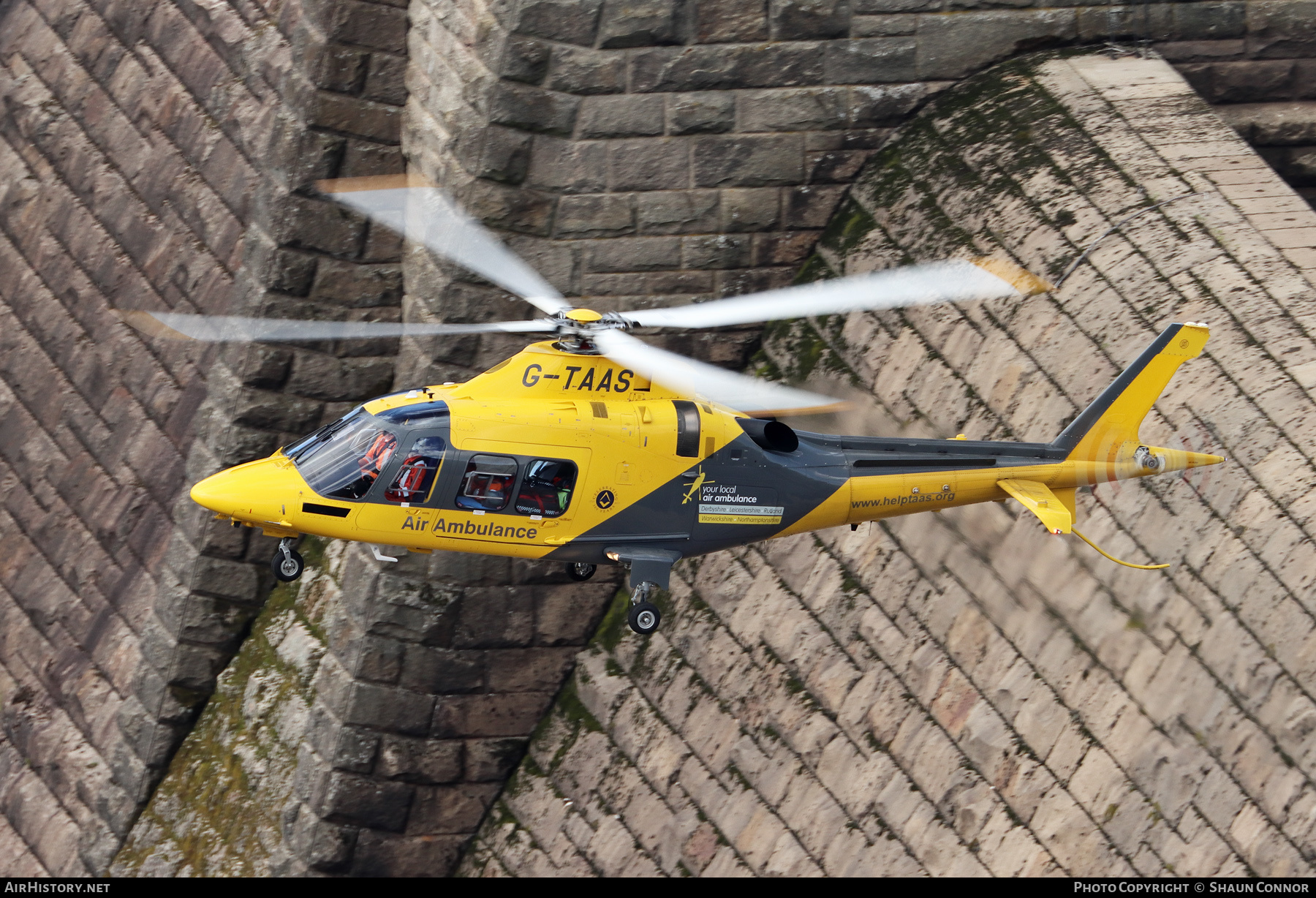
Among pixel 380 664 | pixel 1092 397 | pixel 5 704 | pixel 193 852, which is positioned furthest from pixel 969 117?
pixel 5 704

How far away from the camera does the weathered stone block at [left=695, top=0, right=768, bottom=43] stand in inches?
589

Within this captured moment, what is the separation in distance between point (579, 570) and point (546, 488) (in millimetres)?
1573

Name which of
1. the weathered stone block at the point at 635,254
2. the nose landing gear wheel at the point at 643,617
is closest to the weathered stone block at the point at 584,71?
the weathered stone block at the point at 635,254

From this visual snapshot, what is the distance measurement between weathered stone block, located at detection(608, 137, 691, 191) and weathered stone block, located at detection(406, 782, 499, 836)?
631 centimetres

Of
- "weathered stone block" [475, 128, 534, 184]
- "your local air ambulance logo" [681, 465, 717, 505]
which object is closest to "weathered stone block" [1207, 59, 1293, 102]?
"weathered stone block" [475, 128, 534, 184]

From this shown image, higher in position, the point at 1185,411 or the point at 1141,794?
the point at 1185,411

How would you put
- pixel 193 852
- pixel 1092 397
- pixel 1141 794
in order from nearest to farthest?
pixel 1141 794, pixel 1092 397, pixel 193 852

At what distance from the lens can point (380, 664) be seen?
1508 centimetres

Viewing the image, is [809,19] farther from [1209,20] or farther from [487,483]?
[487,483]

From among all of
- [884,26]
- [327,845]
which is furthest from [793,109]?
[327,845]

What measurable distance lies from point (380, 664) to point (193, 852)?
3497 mm

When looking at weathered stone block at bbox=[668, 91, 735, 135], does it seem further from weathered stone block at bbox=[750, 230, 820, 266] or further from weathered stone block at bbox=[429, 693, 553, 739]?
weathered stone block at bbox=[429, 693, 553, 739]

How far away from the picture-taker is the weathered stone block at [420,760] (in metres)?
15.3

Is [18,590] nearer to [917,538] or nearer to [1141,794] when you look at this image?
[917,538]
